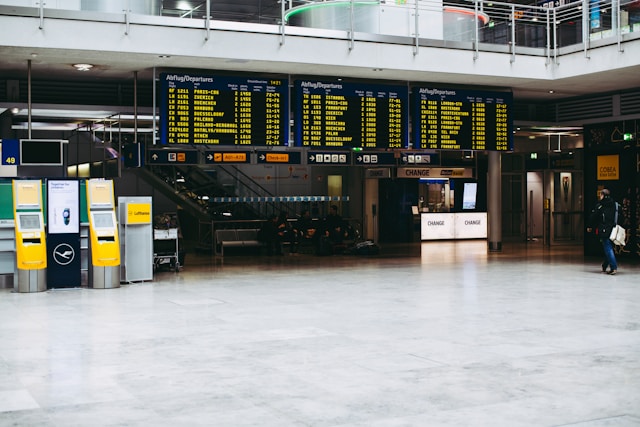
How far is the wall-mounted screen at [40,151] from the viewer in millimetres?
14875

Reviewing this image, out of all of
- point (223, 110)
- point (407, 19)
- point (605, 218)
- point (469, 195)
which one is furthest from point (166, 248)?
point (469, 195)

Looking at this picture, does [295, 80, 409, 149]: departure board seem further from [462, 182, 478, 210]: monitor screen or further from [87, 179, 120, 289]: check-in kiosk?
[462, 182, 478, 210]: monitor screen

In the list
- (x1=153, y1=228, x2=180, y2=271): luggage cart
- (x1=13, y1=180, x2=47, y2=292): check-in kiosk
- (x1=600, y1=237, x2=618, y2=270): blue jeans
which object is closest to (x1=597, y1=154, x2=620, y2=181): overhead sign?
(x1=600, y1=237, x2=618, y2=270): blue jeans

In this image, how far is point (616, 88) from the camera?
65.4ft

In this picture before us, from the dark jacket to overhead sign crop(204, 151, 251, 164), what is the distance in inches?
289

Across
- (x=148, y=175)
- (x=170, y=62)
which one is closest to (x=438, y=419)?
(x=170, y=62)

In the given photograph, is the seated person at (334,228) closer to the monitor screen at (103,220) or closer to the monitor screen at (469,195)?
the monitor screen at (469,195)

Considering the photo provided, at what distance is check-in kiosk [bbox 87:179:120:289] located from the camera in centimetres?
1461

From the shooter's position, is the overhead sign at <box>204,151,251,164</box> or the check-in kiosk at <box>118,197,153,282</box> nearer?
the check-in kiosk at <box>118,197,153,282</box>

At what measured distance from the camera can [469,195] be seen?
30578mm

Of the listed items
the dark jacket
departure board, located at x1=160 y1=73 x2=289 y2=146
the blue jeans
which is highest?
departure board, located at x1=160 y1=73 x2=289 y2=146

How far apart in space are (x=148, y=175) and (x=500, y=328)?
1855cm

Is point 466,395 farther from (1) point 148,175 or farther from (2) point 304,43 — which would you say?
(1) point 148,175

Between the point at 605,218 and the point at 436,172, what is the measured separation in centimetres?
1147
